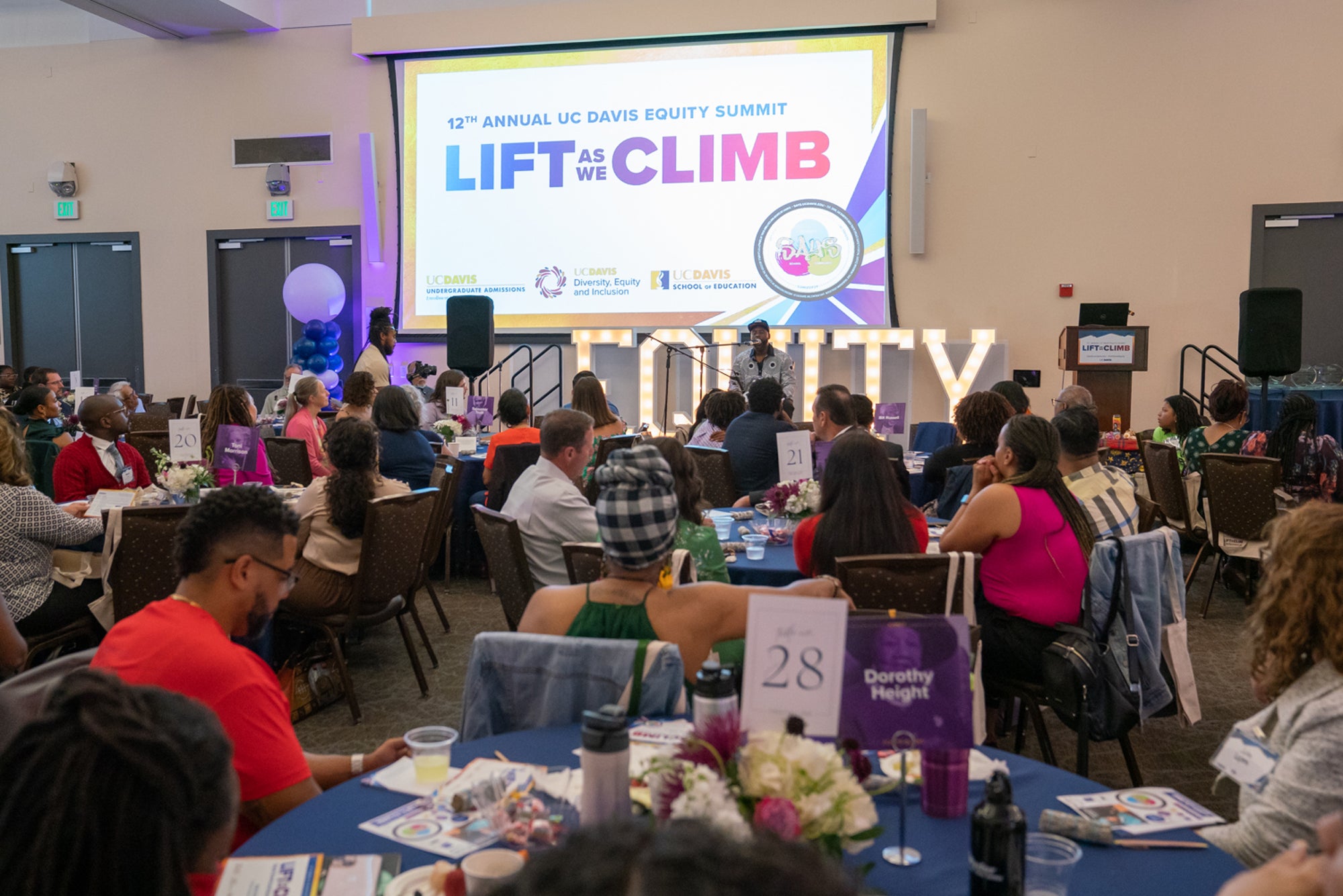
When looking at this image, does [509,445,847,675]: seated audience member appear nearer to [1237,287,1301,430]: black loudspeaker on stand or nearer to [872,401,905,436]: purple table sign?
[872,401,905,436]: purple table sign

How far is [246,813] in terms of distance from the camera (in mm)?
1827

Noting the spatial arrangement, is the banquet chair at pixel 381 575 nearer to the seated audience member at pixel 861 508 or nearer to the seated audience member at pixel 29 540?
the seated audience member at pixel 29 540

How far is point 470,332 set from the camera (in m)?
8.95

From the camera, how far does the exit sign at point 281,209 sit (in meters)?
12.0

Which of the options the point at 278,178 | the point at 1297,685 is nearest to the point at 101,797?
the point at 1297,685

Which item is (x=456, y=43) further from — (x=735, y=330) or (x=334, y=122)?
(x=735, y=330)

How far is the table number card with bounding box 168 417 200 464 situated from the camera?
514 cm

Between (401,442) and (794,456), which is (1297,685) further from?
(401,442)

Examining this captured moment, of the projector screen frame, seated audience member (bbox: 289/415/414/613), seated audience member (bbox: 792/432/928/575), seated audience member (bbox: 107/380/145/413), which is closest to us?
seated audience member (bbox: 792/432/928/575)

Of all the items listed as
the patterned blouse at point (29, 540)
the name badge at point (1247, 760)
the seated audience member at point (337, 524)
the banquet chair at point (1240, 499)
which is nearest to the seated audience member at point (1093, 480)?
the name badge at point (1247, 760)

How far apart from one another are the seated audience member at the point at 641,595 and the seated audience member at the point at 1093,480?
1.86 metres

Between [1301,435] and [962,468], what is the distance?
275 centimetres

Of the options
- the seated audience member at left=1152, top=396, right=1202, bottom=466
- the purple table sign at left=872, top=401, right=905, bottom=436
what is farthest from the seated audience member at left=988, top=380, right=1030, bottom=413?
the seated audience member at left=1152, top=396, right=1202, bottom=466

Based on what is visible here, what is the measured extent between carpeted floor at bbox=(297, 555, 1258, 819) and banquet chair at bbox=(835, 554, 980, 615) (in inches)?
35.6
